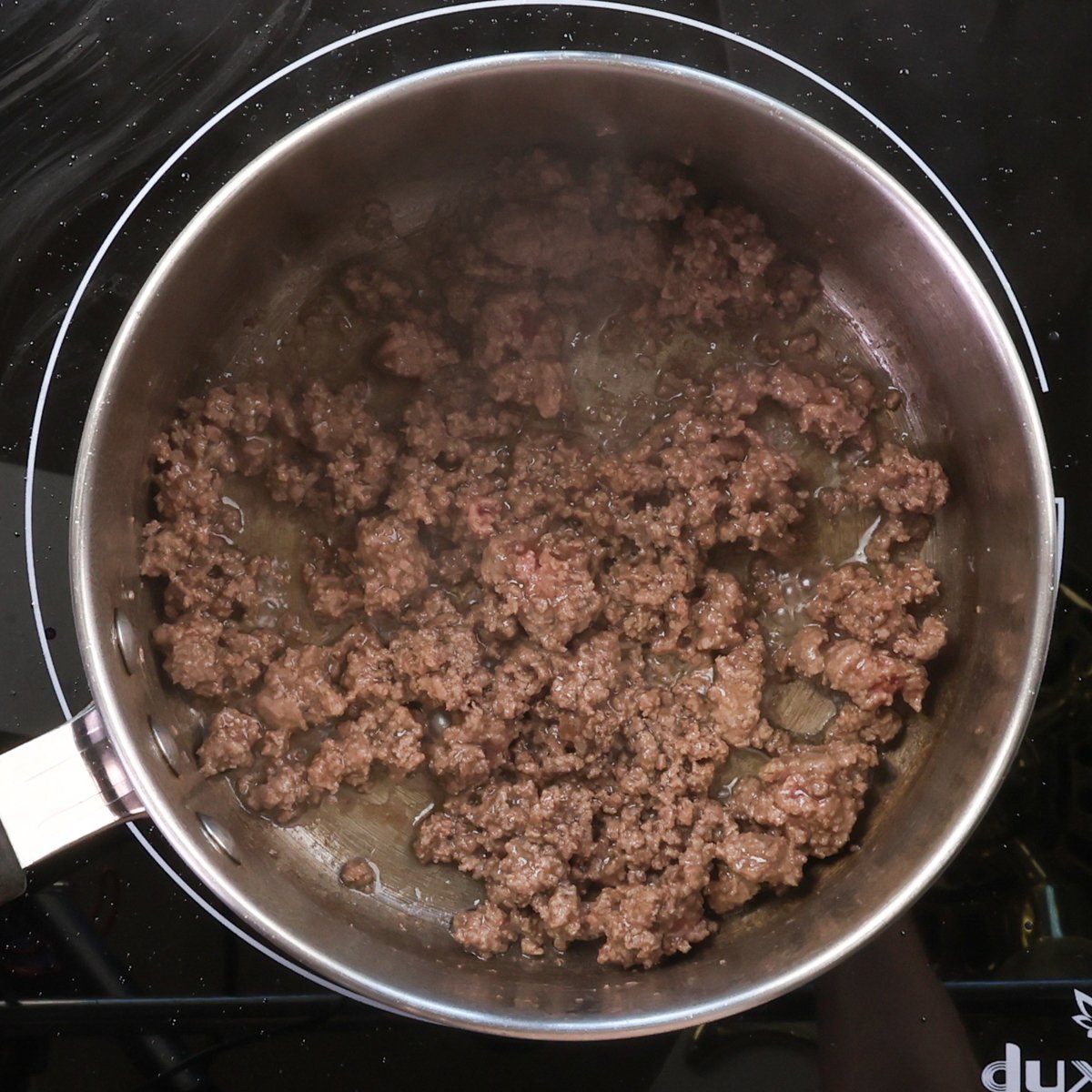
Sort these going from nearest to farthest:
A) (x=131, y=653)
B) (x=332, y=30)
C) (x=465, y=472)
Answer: (x=131, y=653) < (x=332, y=30) < (x=465, y=472)

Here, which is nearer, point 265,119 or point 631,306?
point 265,119

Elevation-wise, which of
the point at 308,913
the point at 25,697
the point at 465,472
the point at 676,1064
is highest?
the point at 465,472

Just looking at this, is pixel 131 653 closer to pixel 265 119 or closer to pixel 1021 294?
pixel 265 119

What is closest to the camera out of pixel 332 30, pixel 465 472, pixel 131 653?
pixel 131 653

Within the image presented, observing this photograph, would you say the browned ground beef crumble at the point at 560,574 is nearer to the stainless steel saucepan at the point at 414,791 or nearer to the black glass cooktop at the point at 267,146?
the stainless steel saucepan at the point at 414,791

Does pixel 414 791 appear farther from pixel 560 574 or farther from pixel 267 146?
pixel 267 146

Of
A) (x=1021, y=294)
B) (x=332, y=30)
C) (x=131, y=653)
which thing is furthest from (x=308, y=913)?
(x=1021, y=294)

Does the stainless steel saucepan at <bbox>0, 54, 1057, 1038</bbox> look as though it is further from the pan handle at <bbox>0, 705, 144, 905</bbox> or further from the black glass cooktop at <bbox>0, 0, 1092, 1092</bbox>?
the black glass cooktop at <bbox>0, 0, 1092, 1092</bbox>

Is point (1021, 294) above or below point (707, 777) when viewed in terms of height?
above

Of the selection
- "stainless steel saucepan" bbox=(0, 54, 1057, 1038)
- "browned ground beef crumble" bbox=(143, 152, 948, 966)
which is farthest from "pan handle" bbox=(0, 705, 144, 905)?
"browned ground beef crumble" bbox=(143, 152, 948, 966)
